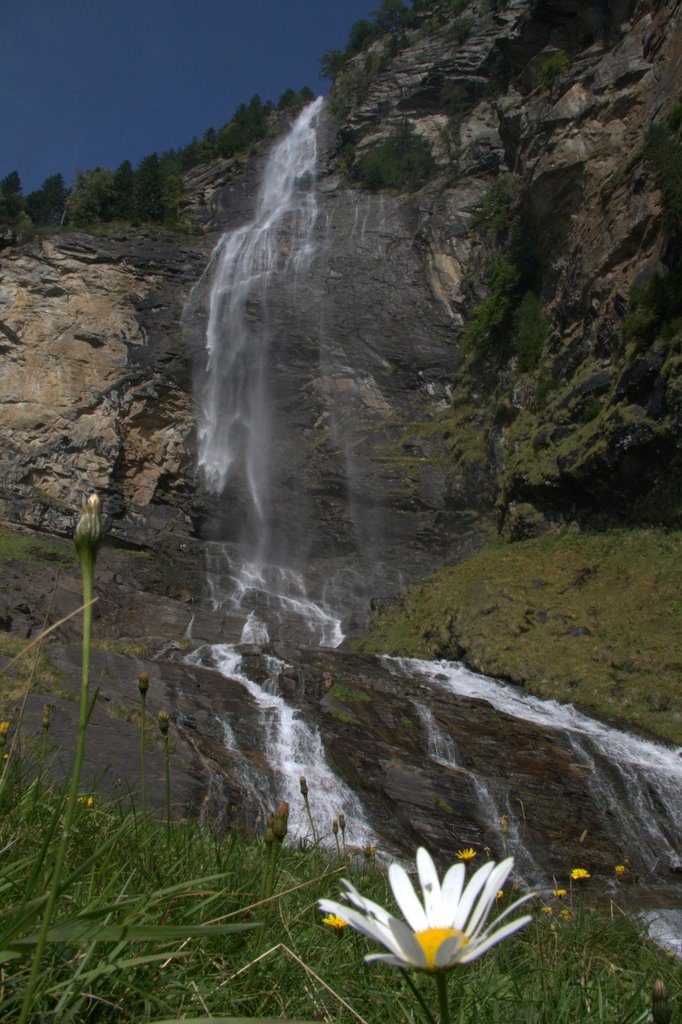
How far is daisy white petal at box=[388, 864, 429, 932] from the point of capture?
77 cm

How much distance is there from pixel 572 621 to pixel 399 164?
105ft

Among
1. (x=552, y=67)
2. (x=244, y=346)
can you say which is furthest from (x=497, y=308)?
(x=244, y=346)

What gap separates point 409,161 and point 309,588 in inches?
1058

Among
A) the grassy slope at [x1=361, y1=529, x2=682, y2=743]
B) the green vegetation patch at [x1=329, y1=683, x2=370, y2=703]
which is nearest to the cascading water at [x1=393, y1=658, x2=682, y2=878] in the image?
the grassy slope at [x1=361, y1=529, x2=682, y2=743]

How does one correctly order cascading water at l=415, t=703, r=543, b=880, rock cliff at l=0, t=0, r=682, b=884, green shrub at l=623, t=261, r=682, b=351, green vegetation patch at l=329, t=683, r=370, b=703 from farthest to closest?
green shrub at l=623, t=261, r=682, b=351
rock cliff at l=0, t=0, r=682, b=884
green vegetation patch at l=329, t=683, r=370, b=703
cascading water at l=415, t=703, r=543, b=880

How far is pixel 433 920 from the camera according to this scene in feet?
2.60

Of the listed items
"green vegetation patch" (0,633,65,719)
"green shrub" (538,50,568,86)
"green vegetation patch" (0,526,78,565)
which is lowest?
"green vegetation patch" (0,633,65,719)

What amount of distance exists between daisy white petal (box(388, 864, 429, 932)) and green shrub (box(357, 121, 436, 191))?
40965 millimetres

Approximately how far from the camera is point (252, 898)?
1674 mm

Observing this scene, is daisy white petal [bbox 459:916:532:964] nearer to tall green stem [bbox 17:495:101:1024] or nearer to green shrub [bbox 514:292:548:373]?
tall green stem [bbox 17:495:101:1024]

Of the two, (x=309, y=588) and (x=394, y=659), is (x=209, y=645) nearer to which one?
(x=394, y=659)

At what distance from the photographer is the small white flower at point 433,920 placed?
23.0 inches

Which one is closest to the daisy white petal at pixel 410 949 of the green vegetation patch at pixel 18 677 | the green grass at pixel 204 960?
the green grass at pixel 204 960

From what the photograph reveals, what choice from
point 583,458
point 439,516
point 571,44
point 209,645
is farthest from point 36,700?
point 571,44
